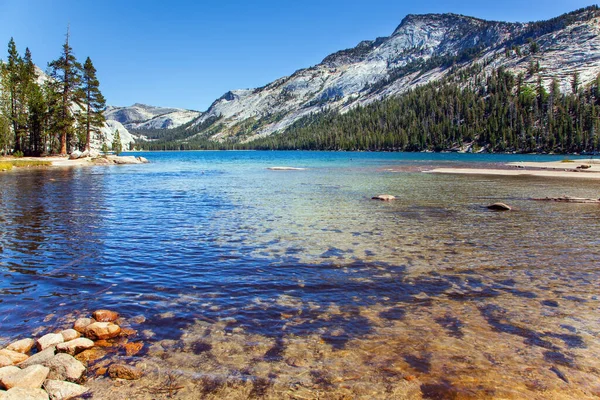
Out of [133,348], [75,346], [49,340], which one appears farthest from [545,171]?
[49,340]

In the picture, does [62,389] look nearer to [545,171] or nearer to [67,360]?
[67,360]

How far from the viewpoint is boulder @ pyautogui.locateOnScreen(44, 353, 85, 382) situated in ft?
21.9

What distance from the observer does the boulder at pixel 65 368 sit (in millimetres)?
6690

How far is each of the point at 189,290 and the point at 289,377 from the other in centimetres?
530

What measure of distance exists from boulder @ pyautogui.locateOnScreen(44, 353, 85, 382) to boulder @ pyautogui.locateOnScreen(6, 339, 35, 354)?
117cm

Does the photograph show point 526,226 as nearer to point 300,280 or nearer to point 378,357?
point 300,280

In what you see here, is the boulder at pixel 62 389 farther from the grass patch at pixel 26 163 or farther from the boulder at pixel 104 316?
the grass patch at pixel 26 163

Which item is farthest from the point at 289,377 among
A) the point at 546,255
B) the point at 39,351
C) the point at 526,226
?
the point at 526,226

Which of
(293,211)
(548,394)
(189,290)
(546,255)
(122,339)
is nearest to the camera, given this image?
(548,394)

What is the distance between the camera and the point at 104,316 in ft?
29.8

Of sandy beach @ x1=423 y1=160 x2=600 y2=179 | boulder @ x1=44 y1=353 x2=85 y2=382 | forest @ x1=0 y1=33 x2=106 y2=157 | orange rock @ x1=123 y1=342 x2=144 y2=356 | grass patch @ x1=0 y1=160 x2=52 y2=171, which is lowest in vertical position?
orange rock @ x1=123 y1=342 x2=144 y2=356

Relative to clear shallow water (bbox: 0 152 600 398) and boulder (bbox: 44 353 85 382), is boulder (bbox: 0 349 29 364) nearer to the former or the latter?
boulder (bbox: 44 353 85 382)

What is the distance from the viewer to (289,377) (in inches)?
273

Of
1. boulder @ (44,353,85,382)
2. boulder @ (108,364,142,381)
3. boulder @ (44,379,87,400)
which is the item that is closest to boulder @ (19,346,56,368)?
boulder @ (44,353,85,382)
